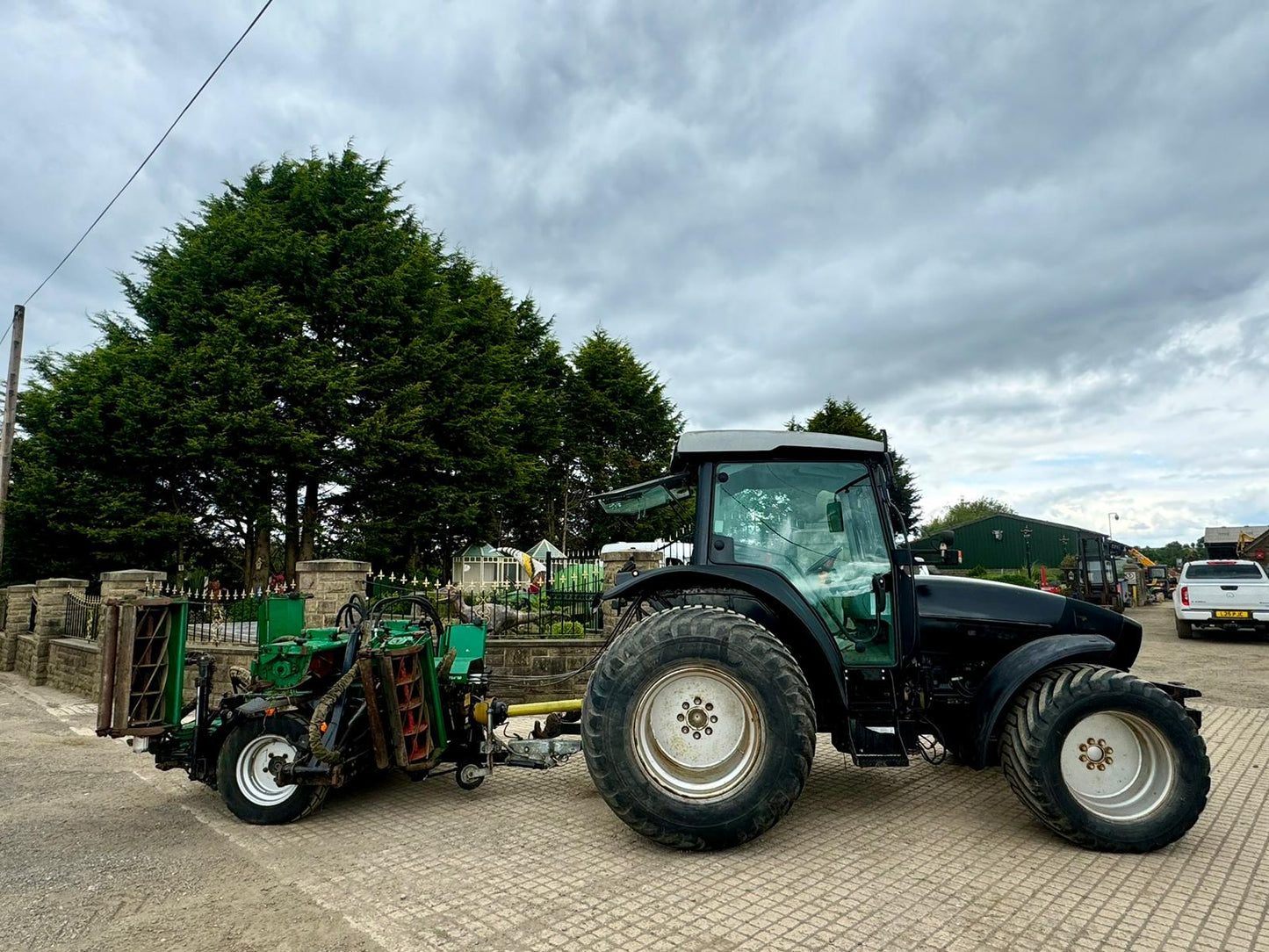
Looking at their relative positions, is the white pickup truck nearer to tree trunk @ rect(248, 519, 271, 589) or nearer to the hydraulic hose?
the hydraulic hose

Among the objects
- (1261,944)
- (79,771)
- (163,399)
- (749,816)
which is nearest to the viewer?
(1261,944)

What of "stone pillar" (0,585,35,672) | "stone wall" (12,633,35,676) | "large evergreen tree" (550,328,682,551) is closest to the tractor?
"stone wall" (12,633,35,676)

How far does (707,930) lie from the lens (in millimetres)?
2902

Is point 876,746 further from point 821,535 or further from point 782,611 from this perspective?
point 821,535

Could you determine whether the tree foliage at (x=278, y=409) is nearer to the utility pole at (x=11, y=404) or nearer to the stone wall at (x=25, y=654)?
the utility pole at (x=11, y=404)

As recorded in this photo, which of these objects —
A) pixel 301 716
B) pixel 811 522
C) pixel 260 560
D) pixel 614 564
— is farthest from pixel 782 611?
pixel 260 560

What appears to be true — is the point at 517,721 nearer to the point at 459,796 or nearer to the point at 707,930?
the point at 459,796

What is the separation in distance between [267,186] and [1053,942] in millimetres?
21455

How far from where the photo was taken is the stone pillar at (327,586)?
338 inches

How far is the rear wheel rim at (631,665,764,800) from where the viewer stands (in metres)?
3.74

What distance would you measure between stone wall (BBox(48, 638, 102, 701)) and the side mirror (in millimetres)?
9675

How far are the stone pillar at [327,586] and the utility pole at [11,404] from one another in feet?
34.9

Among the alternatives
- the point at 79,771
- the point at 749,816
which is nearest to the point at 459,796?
the point at 749,816

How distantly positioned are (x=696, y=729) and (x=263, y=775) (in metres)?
2.79
